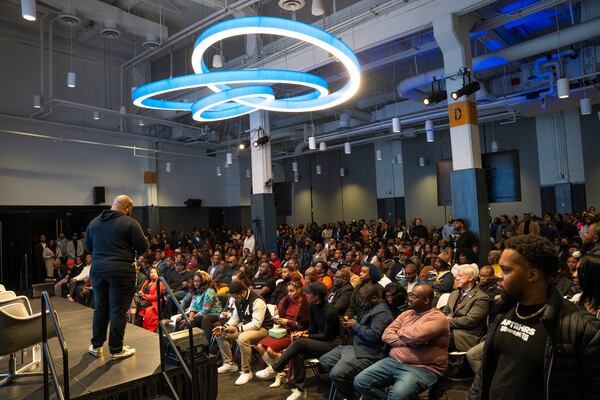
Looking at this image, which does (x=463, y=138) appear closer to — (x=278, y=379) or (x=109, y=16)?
(x=278, y=379)

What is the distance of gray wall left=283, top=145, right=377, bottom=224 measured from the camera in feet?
56.9

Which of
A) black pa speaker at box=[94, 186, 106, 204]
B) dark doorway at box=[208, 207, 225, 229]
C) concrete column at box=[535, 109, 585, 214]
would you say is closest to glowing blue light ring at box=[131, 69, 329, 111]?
black pa speaker at box=[94, 186, 106, 204]

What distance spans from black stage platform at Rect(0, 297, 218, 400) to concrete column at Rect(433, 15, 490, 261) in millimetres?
5151

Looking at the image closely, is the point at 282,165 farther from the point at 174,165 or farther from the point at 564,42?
the point at 564,42

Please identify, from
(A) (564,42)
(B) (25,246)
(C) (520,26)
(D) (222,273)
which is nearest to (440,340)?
(D) (222,273)

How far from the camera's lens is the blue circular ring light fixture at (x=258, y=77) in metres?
4.30

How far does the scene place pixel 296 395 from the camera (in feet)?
12.5

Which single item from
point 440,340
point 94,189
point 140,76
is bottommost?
point 440,340

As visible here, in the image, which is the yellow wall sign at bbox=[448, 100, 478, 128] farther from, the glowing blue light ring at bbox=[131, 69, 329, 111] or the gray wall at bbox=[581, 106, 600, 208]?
the gray wall at bbox=[581, 106, 600, 208]

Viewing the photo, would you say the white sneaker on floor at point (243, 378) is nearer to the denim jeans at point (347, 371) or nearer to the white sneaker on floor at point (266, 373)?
the white sneaker on floor at point (266, 373)

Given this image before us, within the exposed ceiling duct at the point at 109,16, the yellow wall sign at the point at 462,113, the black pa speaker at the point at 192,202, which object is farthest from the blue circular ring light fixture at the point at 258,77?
the black pa speaker at the point at 192,202

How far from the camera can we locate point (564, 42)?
A: 7.30m

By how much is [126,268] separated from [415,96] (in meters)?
9.29

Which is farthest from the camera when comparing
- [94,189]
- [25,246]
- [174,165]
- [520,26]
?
[174,165]
